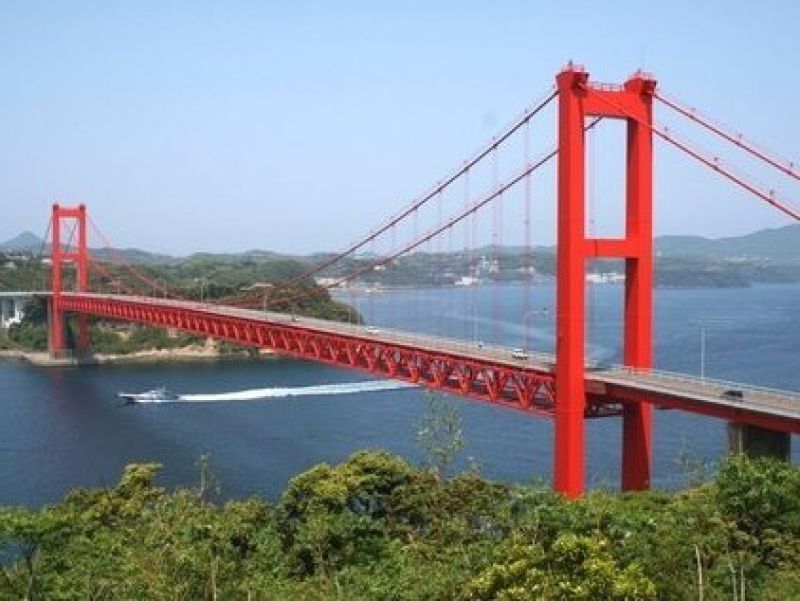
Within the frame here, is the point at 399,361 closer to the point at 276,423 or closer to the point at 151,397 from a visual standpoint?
the point at 276,423

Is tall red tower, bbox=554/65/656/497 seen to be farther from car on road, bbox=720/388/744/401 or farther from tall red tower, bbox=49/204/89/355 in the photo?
tall red tower, bbox=49/204/89/355

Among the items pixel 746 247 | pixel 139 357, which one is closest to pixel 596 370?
pixel 139 357

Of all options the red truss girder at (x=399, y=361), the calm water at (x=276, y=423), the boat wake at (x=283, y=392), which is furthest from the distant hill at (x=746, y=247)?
the red truss girder at (x=399, y=361)

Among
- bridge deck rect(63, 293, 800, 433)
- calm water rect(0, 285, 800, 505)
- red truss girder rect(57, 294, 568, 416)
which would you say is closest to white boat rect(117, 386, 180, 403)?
calm water rect(0, 285, 800, 505)

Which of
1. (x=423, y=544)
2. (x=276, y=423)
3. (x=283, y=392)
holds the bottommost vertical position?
(x=276, y=423)

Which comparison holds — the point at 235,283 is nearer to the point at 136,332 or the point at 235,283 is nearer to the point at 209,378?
the point at 136,332
